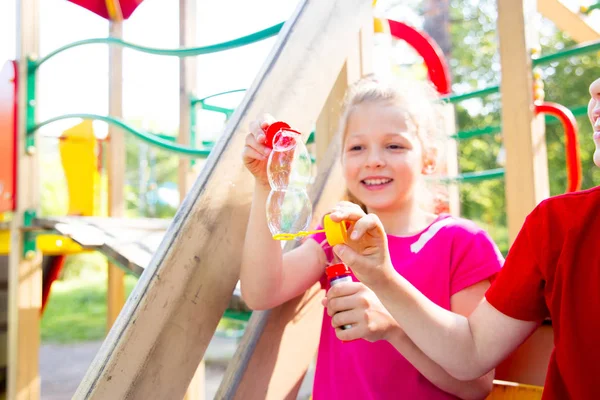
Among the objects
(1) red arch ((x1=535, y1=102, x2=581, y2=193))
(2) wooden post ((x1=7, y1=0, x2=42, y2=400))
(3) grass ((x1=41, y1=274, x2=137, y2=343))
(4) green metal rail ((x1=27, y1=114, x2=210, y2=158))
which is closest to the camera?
(1) red arch ((x1=535, y1=102, x2=581, y2=193))

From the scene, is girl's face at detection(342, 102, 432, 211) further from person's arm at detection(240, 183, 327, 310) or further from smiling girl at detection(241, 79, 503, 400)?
person's arm at detection(240, 183, 327, 310)

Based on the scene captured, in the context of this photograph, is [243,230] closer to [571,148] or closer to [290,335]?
[290,335]

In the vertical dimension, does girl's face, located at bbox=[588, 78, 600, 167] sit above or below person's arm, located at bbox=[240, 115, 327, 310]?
above

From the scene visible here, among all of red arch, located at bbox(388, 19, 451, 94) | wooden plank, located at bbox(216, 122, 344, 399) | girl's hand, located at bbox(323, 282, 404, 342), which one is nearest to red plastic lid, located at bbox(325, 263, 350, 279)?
girl's hand, located at bbox(323, 282, 404, 342)

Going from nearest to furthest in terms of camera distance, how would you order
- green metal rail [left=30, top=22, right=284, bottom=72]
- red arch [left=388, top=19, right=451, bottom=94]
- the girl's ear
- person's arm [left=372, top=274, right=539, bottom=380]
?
person's arm [left=372, top=274, right=539, bottom=380]
the girl's ear
green metal rail [left=30, top=22, right=284, bottom=72]
red arch [left=388, top=19, right=451, bottom=94]

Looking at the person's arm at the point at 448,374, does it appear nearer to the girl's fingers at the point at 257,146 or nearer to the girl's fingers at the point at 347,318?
the girl's fingers at the point at 347,318

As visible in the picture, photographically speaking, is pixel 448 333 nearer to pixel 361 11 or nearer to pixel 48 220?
pixel 361 11

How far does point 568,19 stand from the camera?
117 inches

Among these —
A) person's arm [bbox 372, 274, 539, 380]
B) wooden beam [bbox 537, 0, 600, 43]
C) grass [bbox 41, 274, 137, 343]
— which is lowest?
grass [bbox 41, 274, 137, 343]

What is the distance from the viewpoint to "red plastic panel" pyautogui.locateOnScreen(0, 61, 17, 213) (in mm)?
3051

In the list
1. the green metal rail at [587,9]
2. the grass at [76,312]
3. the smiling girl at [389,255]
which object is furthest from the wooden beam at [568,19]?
the grass at [76,312]

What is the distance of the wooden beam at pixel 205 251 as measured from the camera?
1.04 m

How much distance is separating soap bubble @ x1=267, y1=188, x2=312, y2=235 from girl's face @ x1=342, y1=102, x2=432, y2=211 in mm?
191

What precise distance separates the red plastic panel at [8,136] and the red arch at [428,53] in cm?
205
